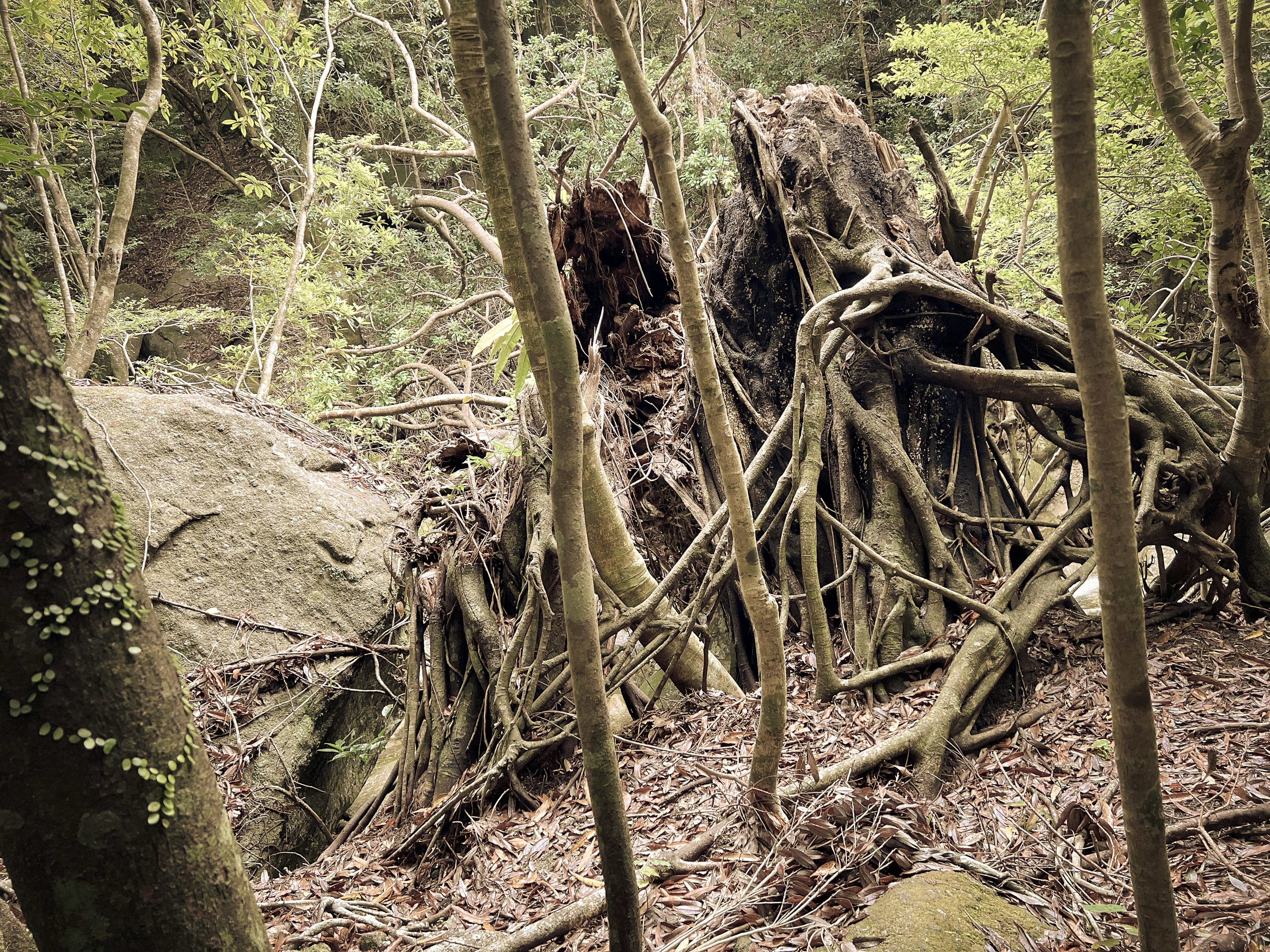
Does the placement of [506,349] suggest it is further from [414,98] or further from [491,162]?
[414,98]

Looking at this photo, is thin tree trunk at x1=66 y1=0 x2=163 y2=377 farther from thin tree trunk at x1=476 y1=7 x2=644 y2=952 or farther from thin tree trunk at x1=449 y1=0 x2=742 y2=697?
thin tree trunk at x1=476 y1=7 x2=644 y2=952

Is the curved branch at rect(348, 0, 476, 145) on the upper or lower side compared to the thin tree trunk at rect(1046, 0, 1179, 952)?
upper

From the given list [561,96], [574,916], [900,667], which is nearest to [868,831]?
[574,916]

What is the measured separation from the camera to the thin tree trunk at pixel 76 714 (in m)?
1.31

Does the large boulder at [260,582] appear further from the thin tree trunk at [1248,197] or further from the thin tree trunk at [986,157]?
the thin tree trunk at [986,157]

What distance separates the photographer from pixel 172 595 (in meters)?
5.14

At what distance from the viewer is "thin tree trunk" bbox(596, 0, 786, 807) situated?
6.38ft

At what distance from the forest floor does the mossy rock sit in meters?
0.07

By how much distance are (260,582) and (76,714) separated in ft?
14.6

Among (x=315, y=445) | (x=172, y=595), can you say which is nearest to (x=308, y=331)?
(x=315, y=445)

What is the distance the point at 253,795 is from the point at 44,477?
350cm

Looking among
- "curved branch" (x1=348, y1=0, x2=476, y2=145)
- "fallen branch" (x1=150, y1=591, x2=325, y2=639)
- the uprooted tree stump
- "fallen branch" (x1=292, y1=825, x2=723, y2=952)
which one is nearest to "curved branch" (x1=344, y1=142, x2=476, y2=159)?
"curved branch" (x1=348, y1=0, x2=476, y2=145)

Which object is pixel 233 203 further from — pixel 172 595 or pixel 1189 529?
pixel 1189 529

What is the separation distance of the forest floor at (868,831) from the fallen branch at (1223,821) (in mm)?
38
